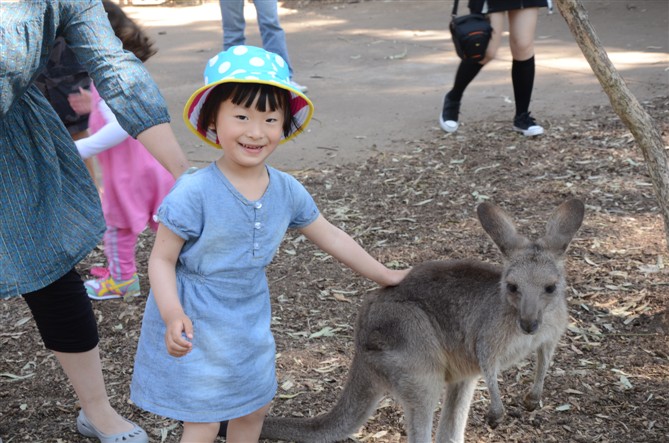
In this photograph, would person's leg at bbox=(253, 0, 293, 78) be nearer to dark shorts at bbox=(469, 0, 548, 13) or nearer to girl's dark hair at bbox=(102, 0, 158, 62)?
dark shorts at bbox=(469, 0, 548, 13)

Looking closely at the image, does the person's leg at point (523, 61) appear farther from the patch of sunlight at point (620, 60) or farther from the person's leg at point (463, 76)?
the patch of sunlight at point (620, 60)

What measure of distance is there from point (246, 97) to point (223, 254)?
1.28 feet

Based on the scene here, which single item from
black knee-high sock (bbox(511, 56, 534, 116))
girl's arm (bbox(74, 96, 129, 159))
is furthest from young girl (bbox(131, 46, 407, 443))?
black knee-high sock (bbox(511, 56, 534, 116))

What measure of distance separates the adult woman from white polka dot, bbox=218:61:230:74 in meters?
0.29

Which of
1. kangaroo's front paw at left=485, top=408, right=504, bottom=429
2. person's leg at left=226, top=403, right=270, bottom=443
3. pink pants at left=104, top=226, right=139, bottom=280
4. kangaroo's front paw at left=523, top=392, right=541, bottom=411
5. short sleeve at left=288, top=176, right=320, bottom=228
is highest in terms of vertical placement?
short sleeve at left=288, top=176, right=320, bottom=228

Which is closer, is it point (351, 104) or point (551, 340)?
point (551, 340)

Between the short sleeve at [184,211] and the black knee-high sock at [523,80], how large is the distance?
11.5ft

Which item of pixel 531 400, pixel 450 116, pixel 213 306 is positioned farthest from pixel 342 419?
pixel 450 116

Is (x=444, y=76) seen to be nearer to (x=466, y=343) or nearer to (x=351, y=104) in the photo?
(x=351, y=104)

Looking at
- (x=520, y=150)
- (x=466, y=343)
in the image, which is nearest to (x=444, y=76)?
(x=520, y=150)

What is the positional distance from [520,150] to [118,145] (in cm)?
254

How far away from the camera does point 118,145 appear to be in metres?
3.61

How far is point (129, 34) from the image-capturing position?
3.61m

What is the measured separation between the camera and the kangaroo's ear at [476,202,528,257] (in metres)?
2.52
